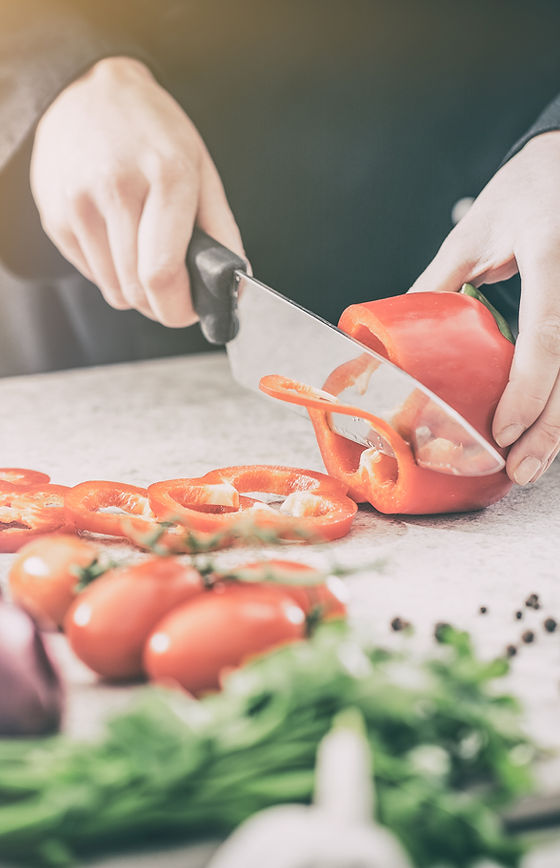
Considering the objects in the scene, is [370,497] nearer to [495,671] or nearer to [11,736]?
[495,671]

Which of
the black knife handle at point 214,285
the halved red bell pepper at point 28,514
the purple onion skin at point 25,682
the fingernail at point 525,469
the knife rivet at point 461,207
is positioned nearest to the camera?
the purple onion skin at point 25,682

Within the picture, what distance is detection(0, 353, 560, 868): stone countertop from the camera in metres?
Answer: 0.86

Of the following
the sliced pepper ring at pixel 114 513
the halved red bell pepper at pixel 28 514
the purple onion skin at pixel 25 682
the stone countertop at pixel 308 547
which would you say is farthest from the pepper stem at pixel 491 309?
the purple onion skin at pixel 25 682

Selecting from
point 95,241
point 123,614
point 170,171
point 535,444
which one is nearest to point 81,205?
point 95,241

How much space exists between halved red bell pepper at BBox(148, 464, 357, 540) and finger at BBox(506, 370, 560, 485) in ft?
0.73

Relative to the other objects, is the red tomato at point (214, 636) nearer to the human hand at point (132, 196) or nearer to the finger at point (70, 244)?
the human hand at point (132, 196)

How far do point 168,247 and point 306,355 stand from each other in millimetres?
298

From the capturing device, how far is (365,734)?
2.10ft

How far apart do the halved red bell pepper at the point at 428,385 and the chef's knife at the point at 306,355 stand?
0.04ft

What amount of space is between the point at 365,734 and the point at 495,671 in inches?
5.3

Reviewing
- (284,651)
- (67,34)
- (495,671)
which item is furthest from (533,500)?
(67,34)

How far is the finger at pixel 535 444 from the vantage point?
1222 millimetres

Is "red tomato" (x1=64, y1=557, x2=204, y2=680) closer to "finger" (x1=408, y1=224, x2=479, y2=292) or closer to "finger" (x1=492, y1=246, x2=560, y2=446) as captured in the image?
"finger" (x1=492, y1=246, x2=560, y2=446)

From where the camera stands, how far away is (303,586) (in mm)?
837
